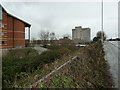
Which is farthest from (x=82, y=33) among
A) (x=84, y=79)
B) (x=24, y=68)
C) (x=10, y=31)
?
(x=84, y=79)

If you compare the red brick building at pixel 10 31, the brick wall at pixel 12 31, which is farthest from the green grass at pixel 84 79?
the brick wall at pixel 12 31

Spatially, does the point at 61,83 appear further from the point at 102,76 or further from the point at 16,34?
the point at 16,34

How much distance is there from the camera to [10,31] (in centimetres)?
2211

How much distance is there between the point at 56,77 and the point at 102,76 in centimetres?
180

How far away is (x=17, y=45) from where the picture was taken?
23.9 m

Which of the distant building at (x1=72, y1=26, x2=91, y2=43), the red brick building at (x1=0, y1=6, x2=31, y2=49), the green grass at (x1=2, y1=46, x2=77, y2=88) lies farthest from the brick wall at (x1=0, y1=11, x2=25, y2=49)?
the distant building at (x1=72, y1=26, x2=91, y2=43)

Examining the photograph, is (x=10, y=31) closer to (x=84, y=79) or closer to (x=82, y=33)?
(x=82, y=33)

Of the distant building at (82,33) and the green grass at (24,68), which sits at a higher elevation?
the distant building at (82,33)

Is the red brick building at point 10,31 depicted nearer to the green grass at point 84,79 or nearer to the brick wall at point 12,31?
the brick wall at point 12,31

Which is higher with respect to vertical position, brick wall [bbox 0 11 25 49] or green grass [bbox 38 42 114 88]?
brick wall [bbox 0 11 25 49]

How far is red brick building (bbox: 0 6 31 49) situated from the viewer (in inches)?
762

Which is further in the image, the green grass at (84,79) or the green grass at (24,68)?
the green grass at (24,68)

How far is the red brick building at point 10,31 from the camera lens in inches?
762

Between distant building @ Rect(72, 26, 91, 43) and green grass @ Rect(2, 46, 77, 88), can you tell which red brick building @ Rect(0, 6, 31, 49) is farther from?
distant building @ Rect(72, 26, 91, 43)
